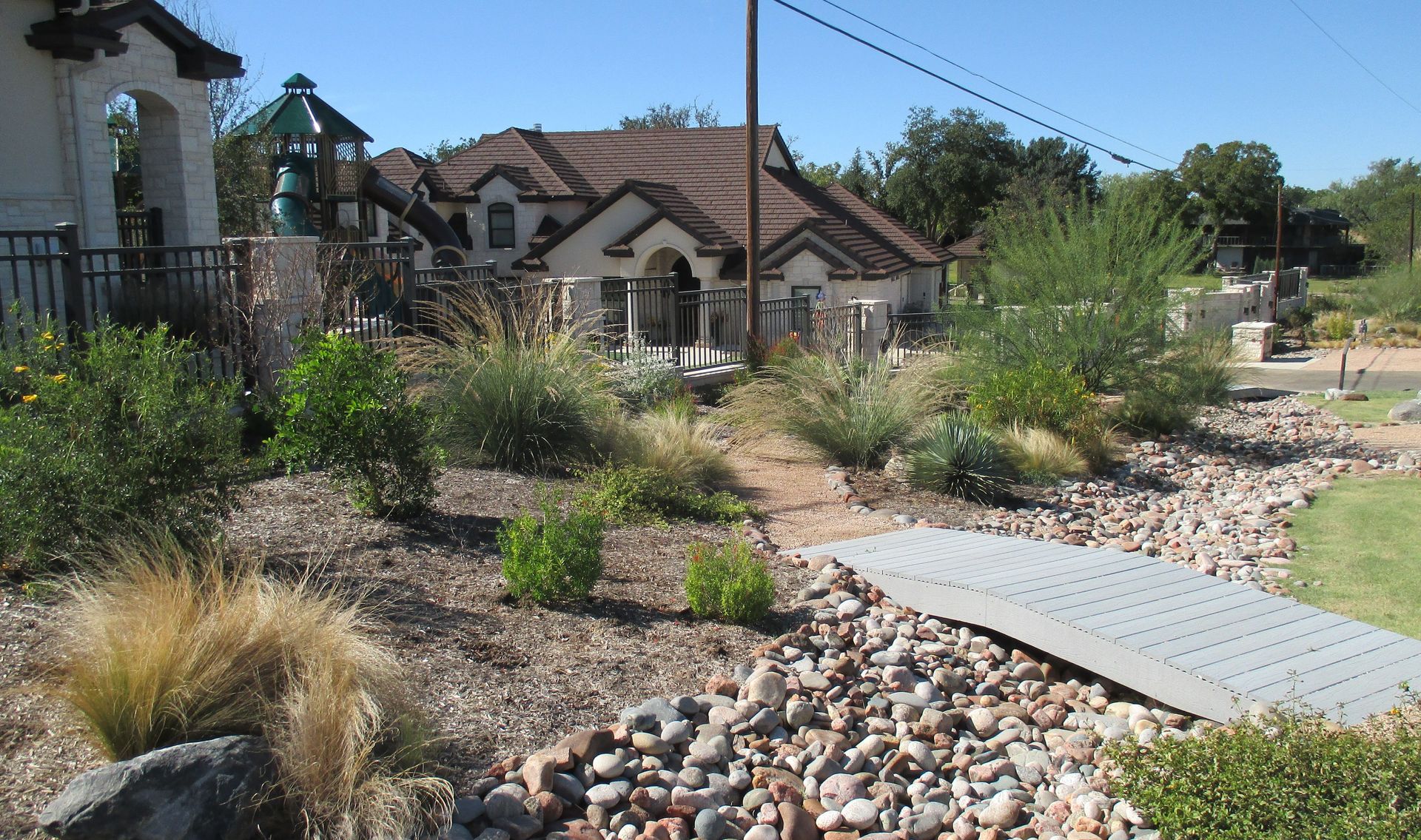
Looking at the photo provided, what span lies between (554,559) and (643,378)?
7.93 metres

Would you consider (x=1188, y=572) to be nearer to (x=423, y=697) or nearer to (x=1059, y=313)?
(x=423, y=697)

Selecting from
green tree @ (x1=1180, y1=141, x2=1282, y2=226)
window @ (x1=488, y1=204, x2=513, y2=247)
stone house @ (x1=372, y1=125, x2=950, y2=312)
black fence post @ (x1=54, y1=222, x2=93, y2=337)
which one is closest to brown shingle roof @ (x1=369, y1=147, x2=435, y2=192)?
stone house @ (x1=372, y1=125, x2=950, y2=312)

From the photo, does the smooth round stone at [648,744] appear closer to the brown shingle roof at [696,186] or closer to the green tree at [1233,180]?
the brown shingle roof at [696,186]

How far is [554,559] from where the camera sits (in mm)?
6277

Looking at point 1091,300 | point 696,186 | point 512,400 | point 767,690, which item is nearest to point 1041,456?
point 1091,300

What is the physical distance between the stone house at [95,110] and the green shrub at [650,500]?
8.29 metres

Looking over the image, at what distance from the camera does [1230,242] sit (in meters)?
68.4

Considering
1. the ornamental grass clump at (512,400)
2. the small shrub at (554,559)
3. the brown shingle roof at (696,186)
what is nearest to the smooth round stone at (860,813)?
the small shrub at (554,559)

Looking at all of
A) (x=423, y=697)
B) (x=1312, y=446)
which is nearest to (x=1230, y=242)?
(x=1312, y=446)

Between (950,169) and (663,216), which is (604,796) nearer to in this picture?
(663,216)

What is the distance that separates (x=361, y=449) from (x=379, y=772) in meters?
3.42

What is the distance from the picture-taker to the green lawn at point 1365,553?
857cm

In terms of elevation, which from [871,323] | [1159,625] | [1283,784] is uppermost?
[871,323]

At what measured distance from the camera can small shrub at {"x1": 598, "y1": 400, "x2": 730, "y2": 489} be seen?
9906 millimetres
